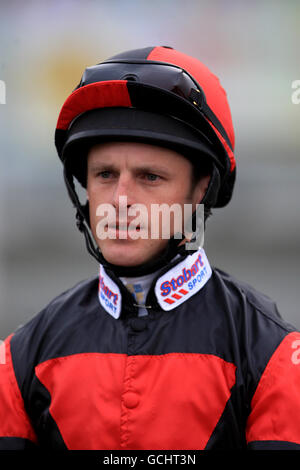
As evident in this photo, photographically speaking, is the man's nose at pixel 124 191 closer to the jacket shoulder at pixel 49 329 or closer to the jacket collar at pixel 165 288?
the jacket collar at pixel 165 288

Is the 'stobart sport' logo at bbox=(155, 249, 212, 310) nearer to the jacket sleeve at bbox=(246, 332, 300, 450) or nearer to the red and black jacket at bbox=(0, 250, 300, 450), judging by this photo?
the red and black jacket at bbox=(0, 250, 300, 450)

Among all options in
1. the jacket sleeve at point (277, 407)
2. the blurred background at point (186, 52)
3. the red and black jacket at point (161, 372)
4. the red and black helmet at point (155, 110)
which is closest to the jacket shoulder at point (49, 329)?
the red and black jacket at point (161, 372)

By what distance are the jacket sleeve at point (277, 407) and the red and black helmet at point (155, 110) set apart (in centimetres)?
59

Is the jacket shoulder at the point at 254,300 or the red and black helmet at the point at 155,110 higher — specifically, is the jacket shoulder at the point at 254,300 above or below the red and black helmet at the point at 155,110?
below

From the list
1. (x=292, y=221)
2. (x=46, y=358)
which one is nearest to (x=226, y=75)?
(x=292, y=221)

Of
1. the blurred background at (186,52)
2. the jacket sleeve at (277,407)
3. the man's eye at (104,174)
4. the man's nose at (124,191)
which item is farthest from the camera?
the blurred background at (186,52)

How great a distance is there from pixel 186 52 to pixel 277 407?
5.20 metres

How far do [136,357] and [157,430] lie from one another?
22cm

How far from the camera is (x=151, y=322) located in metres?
1.61

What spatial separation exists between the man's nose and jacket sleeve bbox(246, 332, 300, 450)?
638 millimetres

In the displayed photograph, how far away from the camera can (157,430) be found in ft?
4.74

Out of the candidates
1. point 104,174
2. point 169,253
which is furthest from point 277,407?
point 104,174

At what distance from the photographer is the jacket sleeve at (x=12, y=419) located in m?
1.59

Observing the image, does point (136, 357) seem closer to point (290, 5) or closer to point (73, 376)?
point (73, 376)
